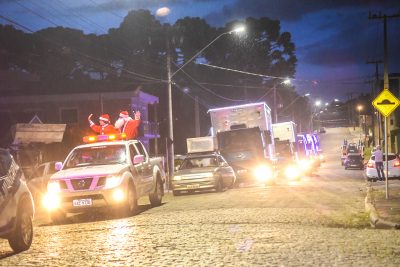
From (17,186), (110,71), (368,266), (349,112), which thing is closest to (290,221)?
(368,266)

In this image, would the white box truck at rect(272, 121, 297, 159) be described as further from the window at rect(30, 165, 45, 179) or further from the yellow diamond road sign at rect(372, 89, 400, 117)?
the yellow diamond road sign at rect(372, 89, 400, 117)

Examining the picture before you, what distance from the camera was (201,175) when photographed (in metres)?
21.3

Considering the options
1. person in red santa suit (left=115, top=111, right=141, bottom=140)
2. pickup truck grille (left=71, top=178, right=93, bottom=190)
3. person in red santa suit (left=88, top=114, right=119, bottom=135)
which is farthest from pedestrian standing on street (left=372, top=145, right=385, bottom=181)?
pickup truck grille (left=71, top=178, right=93, bottom=190)

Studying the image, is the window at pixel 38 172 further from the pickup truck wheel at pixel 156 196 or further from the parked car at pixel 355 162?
the parked car at pixel 355 162

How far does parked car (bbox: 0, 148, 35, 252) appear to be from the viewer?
8750 millimetres

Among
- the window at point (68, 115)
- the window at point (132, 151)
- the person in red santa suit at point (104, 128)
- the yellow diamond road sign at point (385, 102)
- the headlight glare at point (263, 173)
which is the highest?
the window at point (68, 115)

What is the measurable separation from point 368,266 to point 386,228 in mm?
3980

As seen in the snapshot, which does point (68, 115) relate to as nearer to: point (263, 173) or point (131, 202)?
point (263, 173)

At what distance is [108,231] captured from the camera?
11.0 metres

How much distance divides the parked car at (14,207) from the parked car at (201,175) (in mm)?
11680

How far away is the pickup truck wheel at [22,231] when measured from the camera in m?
9.05

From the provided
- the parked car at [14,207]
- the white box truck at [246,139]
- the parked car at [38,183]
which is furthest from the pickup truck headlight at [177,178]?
the parked car at [14,207]

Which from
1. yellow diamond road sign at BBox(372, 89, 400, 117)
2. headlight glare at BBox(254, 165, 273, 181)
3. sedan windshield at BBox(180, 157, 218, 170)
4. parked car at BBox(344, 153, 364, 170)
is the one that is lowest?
parked car at BBox(344, 153, 364, 170)

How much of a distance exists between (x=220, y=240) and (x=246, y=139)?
1815cm
